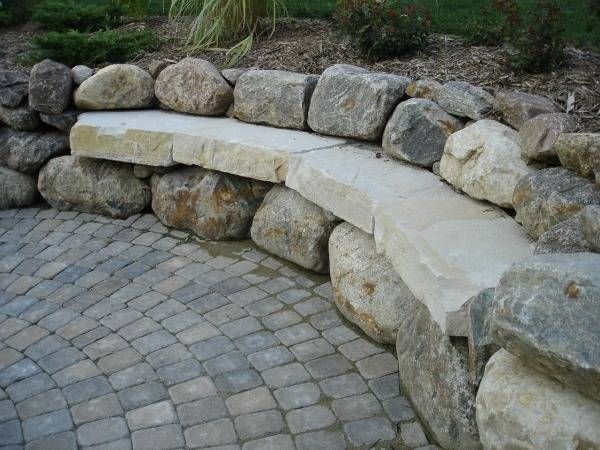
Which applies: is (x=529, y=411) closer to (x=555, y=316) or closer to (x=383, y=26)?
(x=555, y=316)


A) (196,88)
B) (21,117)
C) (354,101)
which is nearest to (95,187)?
(21,117)

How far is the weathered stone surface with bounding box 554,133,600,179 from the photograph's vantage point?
2977 millimetres

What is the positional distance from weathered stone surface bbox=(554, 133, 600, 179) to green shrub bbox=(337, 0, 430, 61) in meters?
2.02

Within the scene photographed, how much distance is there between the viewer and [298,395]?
3203 millimetres

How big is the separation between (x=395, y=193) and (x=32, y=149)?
295 cm

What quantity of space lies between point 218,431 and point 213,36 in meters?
3.67

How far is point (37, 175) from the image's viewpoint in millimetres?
5500

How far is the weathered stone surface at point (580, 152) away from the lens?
2977 millimetres

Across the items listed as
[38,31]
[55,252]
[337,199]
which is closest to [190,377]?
[337,199]

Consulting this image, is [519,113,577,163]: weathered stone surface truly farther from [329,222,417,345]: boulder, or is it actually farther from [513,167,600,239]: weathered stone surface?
[329,222,417,345]: boulder

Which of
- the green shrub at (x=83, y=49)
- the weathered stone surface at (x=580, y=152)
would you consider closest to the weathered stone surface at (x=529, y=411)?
the weathered stone surface at (x=580, y=152)

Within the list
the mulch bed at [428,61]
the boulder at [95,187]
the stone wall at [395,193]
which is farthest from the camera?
the boulder at [95,187]

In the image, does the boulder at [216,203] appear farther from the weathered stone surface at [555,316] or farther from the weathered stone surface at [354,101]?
the weathered stone surface at [555,316]

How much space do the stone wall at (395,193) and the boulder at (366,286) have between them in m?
0.01
